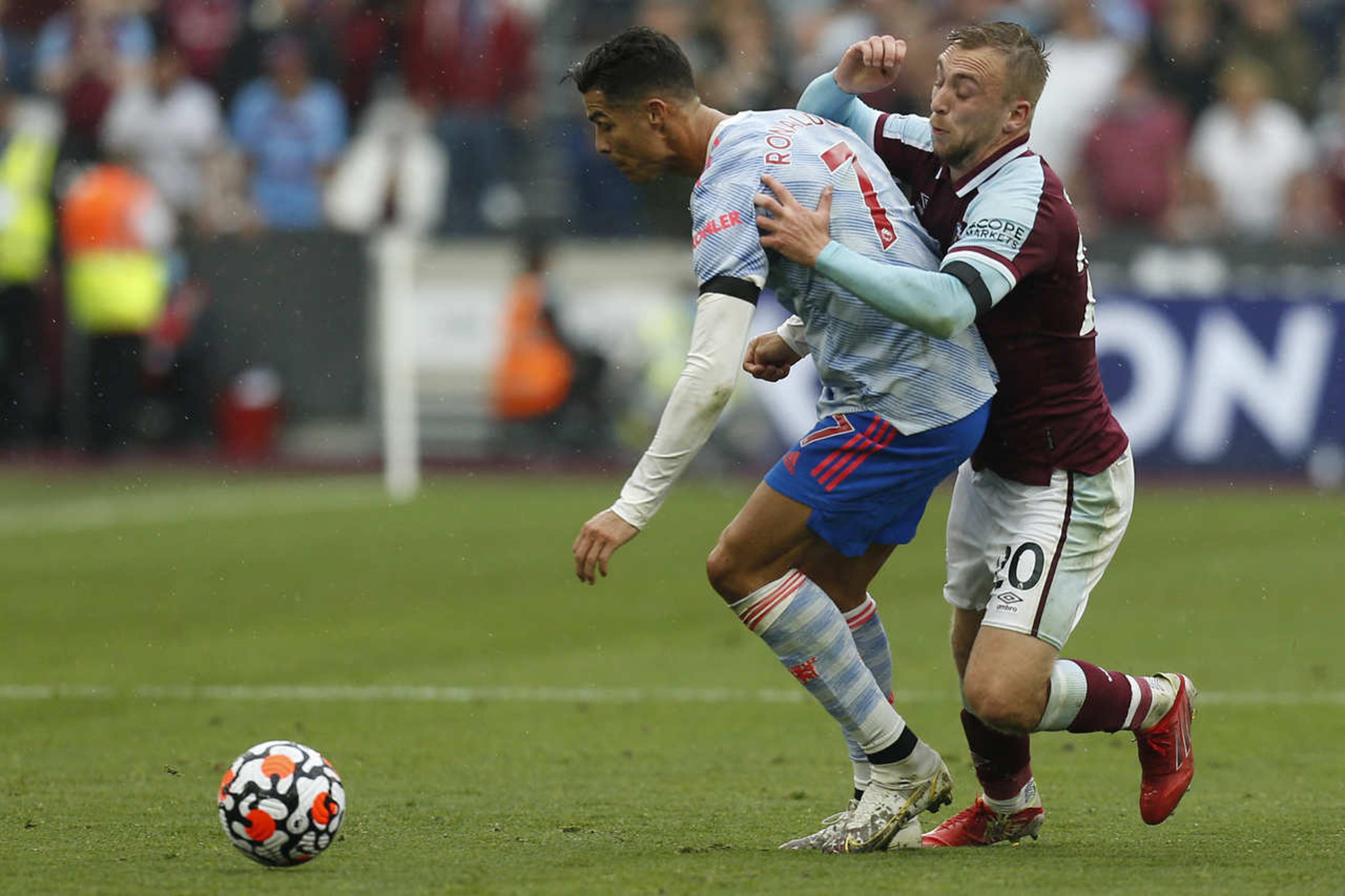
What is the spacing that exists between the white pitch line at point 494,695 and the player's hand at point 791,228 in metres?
3.43

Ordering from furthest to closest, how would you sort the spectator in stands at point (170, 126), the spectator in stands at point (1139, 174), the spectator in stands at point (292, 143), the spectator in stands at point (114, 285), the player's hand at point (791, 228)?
the spectator in stands at point (170, 126) < the spectator in stands at point (292, 143) < the spectator in stands at point (114, 285) < the spectator in stands at point (1139, 174) < the player's hand at point (791, 228)

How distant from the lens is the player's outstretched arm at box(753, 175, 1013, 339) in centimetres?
525

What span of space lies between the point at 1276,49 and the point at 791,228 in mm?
12837

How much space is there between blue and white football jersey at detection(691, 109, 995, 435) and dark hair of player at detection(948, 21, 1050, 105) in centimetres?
42

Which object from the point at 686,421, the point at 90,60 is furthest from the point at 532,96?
the point at 686,421

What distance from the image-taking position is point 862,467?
5.55m

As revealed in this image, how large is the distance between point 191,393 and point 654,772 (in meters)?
12.0

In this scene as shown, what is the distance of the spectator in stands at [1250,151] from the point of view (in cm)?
1673

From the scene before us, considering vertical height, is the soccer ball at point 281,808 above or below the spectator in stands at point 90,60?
below

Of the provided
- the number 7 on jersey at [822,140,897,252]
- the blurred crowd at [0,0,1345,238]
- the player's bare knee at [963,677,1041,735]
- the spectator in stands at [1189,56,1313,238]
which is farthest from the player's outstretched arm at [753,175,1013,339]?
the spectator in stands at [1189,56,1313,238]

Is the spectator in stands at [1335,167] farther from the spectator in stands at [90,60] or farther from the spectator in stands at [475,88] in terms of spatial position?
the spectator in stands at [90,60]

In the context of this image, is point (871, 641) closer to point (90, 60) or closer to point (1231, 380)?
point (1231, 380)

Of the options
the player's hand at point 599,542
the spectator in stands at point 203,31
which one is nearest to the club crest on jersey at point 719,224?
the player's hand at point 599,542

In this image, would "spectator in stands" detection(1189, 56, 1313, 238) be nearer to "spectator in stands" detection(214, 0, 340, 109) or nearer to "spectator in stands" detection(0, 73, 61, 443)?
"spectator in stands" detection(214, 0, 340, 109)
